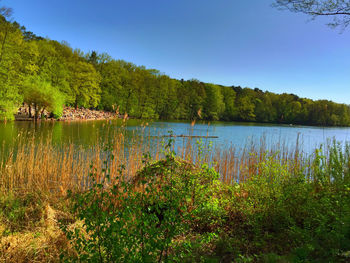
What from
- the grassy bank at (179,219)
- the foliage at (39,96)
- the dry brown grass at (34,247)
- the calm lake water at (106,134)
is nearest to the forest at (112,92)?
the foliage at (39,96)

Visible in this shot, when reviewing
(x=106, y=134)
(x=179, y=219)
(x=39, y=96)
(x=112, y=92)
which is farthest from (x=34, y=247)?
(x=112, y=92)

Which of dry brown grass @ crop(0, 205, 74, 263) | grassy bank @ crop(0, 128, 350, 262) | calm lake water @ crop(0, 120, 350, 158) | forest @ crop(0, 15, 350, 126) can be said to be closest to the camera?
grassy bank @ crop(0, 128, 350, 262)

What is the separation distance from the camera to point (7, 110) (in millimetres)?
18078

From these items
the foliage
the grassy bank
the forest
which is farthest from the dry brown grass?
the foliage

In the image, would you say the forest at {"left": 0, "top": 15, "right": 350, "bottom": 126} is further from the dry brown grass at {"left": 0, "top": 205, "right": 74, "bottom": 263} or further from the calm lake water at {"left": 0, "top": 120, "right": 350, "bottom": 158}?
the dry brown grass at {"left": 0, "top": 205, "right": 74, "bottom": 263}

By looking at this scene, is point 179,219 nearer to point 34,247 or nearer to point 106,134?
point 34,247

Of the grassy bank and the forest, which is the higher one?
the forest

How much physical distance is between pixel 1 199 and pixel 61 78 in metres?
30.8

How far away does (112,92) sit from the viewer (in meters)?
42.9

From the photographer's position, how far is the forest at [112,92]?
21.8 meters

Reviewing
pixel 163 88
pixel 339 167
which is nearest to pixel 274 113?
pixel 163 88

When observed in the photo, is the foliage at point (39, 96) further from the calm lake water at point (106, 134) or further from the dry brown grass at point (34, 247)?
the dry brown grass at point (34, 247)

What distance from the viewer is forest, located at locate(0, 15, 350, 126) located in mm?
21797

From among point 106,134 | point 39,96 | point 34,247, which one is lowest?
point 34,247
